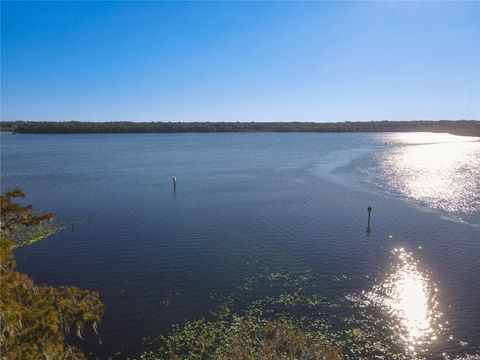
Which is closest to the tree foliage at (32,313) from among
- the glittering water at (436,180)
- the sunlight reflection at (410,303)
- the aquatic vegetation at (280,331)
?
the aquatic vegetation at (280,331)

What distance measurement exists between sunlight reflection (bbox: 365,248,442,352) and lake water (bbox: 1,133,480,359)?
3.8 inches

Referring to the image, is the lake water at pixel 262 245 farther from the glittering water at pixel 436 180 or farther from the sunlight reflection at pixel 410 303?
the glittering water at pixel 436 180

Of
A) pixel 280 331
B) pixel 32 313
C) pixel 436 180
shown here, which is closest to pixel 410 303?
pixel 280 331

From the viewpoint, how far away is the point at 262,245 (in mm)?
34531

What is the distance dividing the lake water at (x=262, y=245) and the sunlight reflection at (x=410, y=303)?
0.32ft

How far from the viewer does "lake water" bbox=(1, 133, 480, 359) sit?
74.7 ft

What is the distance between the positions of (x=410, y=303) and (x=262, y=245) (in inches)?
534

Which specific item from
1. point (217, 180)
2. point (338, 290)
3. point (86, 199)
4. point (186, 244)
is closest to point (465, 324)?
point (338, 290)

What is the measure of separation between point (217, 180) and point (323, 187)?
60.1ft

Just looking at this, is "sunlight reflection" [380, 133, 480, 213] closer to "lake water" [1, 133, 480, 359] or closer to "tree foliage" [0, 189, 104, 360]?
"lake water" [1, 133, 480, 359]

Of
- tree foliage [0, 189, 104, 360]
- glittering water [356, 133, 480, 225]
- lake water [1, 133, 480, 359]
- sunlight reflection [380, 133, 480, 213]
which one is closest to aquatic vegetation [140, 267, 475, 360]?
lake water [1, 133, 480, 359]

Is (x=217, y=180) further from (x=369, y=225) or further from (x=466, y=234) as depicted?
(x=466, y=234)

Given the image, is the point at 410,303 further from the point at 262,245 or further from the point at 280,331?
the point at 262,245

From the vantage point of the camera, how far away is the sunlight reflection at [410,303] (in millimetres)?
20688
